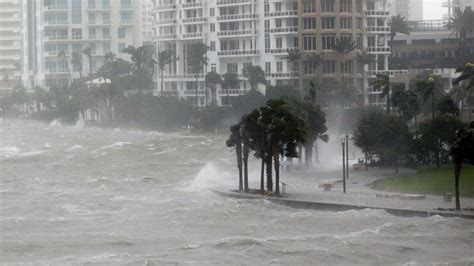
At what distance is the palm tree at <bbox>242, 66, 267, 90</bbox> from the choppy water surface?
28.2m

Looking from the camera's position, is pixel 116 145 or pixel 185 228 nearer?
pixel 185 228

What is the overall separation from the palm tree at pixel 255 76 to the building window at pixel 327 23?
4937 mm

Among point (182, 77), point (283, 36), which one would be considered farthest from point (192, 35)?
point (283, 36)

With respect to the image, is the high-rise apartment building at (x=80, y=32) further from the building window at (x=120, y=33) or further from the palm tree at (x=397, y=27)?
the palm tree at (x=397, y=27)

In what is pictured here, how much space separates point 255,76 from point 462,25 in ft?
44.6

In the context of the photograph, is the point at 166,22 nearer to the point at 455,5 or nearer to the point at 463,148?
the point at 455,5

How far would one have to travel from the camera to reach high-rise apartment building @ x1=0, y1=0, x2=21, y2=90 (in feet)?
375

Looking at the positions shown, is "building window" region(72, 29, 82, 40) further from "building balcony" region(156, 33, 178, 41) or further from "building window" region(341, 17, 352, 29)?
"building window" region(341, 17, 352, 29)

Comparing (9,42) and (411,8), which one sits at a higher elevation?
(411,8)

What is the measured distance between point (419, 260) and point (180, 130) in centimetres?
4868

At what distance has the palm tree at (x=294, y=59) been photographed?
7219 centimetres

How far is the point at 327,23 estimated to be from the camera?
7356cm

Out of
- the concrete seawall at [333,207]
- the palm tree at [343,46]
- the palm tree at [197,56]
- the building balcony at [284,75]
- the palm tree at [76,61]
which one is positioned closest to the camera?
the concrete seawall at [333,207]

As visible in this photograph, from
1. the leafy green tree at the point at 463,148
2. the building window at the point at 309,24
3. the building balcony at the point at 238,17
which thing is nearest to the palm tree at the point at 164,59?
the building balcony at the point at 238,17
